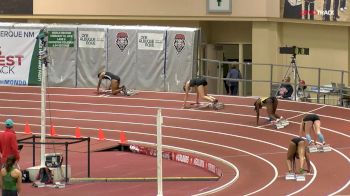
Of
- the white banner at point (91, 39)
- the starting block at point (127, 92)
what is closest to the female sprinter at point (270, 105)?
the starting block at point (127, 92)

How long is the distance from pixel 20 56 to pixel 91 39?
2990mm

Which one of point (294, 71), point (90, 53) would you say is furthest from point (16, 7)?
point (294, 71)

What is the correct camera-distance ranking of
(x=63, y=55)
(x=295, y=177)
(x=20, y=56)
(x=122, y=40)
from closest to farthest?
(x=295, y=177)
(x=122, y=40)
(x=63, y=55)
(x=20, y=56)

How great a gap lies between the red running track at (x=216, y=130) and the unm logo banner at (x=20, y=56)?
603 mm

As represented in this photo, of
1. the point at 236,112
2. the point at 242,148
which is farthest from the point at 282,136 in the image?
the point at 236,112

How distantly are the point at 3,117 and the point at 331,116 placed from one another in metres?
11.0

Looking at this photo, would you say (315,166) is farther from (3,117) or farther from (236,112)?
(3,117)

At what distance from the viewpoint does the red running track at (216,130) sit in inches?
822

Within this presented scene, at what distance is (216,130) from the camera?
27984mm

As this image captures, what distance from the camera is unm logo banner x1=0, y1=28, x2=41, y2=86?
3588cm

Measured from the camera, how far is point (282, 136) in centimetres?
2647

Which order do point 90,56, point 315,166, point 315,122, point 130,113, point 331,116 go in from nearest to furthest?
point 315,166 < point 315,122 < point 331,116 < point 130,113 < point 90,56

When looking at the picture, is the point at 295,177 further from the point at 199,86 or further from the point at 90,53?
the point at 90,53

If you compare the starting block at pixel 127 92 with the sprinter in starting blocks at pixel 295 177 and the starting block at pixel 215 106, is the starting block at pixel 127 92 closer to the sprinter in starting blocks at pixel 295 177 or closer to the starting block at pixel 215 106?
the starting block at pixel 215 106
